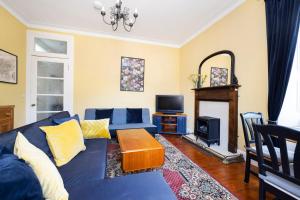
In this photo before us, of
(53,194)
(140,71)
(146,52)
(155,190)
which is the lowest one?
(155,190)

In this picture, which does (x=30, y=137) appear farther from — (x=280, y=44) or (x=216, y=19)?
(x=216, y=19)

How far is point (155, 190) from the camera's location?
1.07 metres

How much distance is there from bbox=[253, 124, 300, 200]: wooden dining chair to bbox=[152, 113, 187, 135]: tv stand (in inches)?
107

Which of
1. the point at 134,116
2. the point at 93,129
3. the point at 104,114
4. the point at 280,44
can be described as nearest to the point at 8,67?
the point at 104,114

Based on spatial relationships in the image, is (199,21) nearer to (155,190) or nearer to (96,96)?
(96,96)

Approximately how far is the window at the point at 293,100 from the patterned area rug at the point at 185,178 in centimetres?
125

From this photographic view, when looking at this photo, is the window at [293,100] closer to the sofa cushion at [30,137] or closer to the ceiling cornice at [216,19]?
the ceiling cornice at [216,19]

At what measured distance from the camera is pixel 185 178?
190cm

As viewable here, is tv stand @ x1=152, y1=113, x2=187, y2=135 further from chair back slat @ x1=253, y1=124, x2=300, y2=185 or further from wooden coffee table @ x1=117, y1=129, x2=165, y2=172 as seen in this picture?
chair back slat @ x1=253, y1=124, x2=300, y2=185

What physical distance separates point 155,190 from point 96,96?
338cm

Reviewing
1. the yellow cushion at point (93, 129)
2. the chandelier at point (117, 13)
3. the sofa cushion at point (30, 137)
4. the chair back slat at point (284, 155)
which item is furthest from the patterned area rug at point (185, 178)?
the chandelier at point (117, 13)

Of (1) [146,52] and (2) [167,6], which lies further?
(1) [146,52]

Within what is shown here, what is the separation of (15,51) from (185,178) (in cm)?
406

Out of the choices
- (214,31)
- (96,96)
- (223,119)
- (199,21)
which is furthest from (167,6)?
(96,96)
